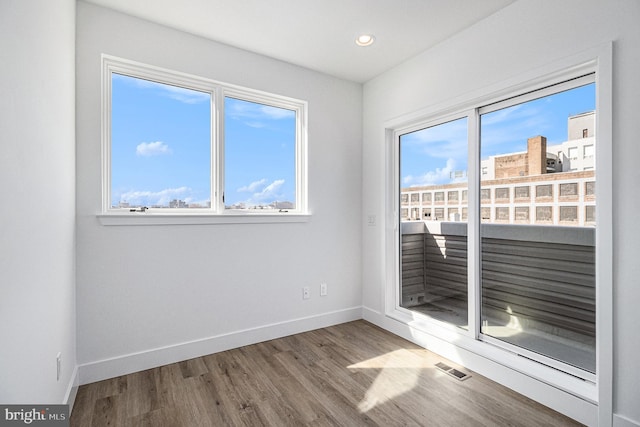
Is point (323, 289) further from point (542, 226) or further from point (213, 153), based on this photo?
point (542, 226)

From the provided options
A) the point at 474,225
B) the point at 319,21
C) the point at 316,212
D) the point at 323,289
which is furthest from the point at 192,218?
the point at 474,225

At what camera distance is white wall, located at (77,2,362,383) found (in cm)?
223

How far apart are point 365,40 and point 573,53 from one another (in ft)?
4.80

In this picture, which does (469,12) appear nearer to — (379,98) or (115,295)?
(379,98)

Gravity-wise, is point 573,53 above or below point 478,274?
above

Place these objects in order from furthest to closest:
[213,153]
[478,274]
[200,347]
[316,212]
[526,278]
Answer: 1. [316,212]
2. [213,153]
3. [200,347]
4. [478,274]
5. [526,278]

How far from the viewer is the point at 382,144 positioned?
3.29 meters

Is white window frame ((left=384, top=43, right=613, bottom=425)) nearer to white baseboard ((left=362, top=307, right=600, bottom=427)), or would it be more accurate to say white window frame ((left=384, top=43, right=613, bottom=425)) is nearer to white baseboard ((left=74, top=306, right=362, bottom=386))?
white baseboard ((left=362, top=307, right=600, bottom=427))

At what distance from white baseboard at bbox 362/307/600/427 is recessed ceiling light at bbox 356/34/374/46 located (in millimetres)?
2581

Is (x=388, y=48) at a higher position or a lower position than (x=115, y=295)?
higher

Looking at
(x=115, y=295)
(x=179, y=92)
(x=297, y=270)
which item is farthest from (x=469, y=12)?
(x=115, y=295)

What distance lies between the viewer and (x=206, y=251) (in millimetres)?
2664

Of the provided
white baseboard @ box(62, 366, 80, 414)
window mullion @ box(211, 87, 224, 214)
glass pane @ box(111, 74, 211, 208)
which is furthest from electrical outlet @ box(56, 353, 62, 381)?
window mullion @ box(211, 87, 224, 214)

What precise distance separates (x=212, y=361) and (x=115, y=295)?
904 mm
